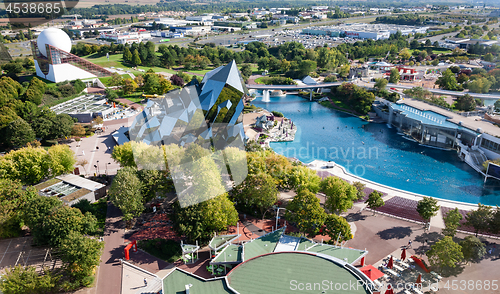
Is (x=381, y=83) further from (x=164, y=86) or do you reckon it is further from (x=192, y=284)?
(x=192, y=284)

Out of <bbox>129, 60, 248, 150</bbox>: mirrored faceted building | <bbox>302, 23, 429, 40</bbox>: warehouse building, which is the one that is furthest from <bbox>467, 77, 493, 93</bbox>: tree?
<bbox>302, 23, 429, 40</bbox>: warehouse building

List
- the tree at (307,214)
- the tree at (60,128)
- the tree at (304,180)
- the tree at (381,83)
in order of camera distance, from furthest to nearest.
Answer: the tree at (381,83) → the tree at (60,128) → the tree at (304,180) → the tree at (307,214)

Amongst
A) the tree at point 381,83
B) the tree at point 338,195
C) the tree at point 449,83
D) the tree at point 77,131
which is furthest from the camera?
the tree at point 449,83

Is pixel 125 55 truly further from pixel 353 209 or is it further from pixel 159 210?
pixel 353 209

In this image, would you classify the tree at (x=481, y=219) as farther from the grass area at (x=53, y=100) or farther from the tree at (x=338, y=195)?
the grass area at (x=53, y=100)

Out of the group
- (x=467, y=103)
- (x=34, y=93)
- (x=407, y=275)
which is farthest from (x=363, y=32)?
(x=407, y=275)

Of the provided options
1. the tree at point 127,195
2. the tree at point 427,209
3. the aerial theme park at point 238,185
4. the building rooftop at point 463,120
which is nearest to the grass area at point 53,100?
the aerial theme park at point 238,185
